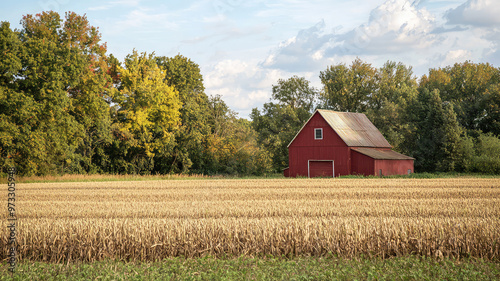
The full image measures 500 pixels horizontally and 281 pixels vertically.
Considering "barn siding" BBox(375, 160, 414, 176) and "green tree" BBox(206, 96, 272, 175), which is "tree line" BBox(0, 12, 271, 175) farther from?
"barn siding" BBox(375, 160, 414, 176)

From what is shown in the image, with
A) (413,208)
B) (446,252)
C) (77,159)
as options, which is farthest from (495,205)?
(77,159)

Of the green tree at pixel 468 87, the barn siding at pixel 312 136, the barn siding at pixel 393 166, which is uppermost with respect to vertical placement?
the green tree at pixel 468 87

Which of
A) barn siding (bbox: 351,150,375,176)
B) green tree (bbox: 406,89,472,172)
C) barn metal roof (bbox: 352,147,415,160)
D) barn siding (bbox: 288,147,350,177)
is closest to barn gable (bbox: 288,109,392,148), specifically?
barn metal roof (bbox: 352,147,415,160)

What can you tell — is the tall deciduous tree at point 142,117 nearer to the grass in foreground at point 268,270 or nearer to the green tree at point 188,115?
the green tree at point 188,115

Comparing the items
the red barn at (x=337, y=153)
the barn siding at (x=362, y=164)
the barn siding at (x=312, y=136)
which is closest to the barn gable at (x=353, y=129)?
the red barn at (x=337, y=153)

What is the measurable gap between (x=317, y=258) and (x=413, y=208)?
7611 mm

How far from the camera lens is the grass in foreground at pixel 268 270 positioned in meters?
8.93

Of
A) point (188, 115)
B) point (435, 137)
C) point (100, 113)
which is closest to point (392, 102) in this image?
point (435, 137)

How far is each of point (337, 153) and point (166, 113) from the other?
1963 cm

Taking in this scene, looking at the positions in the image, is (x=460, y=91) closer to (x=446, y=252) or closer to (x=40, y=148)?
(x=40, y=148)

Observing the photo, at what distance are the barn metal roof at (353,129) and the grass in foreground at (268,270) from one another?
134 feet

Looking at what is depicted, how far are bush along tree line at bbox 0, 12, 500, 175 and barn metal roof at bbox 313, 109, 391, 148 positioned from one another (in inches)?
199

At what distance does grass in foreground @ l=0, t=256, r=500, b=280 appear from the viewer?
893cm

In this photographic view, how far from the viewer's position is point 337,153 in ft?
166
